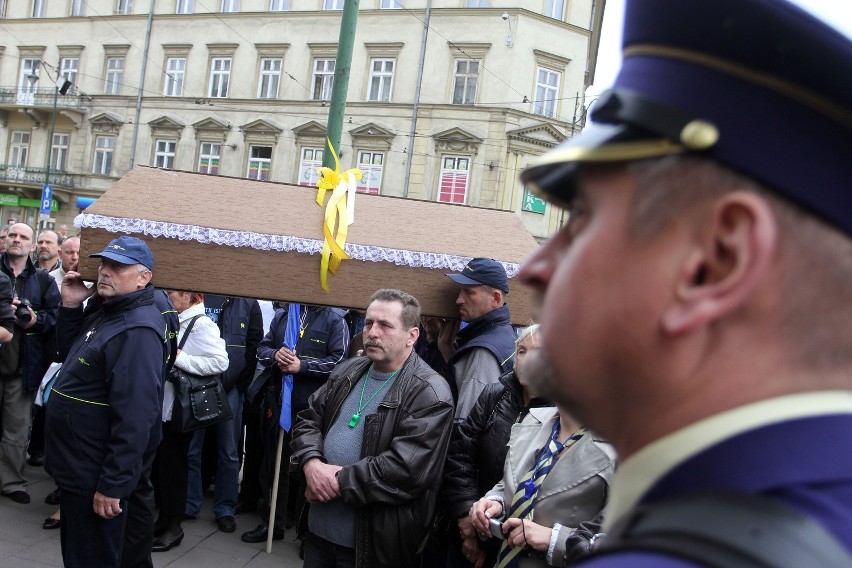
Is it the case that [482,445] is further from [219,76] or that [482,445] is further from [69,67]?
[69,67]

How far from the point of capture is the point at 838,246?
27.1 inches

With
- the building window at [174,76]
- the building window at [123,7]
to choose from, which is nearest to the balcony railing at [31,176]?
the building window at [174,76]

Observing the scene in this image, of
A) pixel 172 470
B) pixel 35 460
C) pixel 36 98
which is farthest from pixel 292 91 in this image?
pixel 172 470

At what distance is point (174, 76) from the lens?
3009 centimetres

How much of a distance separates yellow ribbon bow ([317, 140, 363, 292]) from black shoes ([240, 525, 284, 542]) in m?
2.55

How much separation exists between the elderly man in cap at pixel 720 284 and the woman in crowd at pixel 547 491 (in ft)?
6.59

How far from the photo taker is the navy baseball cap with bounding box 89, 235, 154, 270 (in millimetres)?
3754

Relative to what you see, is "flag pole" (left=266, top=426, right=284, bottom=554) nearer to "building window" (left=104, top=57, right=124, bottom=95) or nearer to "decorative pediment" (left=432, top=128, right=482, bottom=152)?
"decorative pediment" (left=432, top=128, right=482, bottom=152)

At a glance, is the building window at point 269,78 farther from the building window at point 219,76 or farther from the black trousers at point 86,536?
the black trousers at point 86,536

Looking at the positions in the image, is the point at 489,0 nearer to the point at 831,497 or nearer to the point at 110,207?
the point at 110,207

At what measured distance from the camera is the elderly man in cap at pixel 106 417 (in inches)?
150

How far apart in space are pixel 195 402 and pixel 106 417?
4.38ft

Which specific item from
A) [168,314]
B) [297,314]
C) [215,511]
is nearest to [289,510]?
[215,511]

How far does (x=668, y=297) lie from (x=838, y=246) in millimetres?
162
